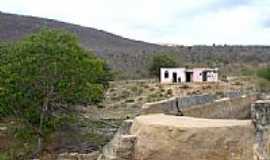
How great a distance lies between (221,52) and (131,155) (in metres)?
63.2

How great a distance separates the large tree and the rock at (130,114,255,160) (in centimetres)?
1422

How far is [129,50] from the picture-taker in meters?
72.1

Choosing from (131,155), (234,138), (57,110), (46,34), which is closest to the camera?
(234,138)

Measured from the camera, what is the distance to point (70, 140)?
2495 cm

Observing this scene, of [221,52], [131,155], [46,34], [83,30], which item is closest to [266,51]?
[221,52]

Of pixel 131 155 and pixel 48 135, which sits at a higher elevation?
pixel 131 155

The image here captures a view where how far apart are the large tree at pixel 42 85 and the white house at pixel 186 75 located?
2396cm

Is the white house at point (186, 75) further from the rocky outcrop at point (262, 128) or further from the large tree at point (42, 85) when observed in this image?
the rocky outcrop at point (262, 128)

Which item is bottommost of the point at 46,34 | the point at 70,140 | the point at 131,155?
the point at 70,140

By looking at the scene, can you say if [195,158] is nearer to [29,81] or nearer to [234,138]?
[234,138]

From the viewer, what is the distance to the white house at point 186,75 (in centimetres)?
4709

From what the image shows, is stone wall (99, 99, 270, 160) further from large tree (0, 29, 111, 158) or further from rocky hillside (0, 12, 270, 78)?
rocky hillside (0, 12, 270, 78)

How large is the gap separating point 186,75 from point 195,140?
40036 millimetres

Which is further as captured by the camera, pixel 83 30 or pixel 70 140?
pixel 83 30
